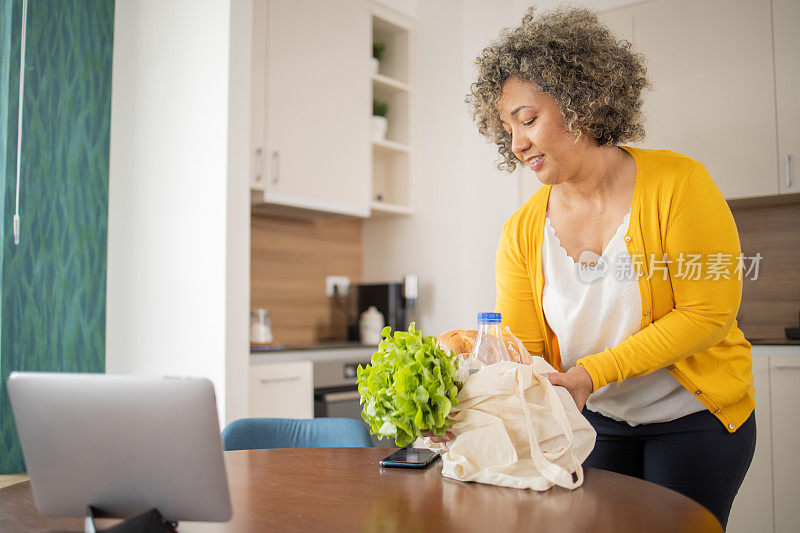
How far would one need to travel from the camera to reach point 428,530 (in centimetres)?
82

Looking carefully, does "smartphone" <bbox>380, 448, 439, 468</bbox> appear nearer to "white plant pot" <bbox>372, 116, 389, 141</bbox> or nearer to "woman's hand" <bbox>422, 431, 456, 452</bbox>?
"woman's hand" <bbox>422, 431, 456, 452</bbox>

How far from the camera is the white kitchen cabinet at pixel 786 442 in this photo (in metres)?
2.65

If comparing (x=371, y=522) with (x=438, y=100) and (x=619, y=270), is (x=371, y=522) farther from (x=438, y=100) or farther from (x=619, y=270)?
(x=438, y=100)

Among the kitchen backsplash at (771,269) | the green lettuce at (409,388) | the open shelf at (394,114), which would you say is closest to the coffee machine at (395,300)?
the open shelf at (394,114)

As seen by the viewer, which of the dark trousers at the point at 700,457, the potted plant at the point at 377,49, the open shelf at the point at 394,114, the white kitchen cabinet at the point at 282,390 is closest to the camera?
the dark trousers at the point at 700,457

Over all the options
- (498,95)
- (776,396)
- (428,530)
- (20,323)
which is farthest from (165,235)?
(776,396)

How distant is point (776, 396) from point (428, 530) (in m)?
2.38

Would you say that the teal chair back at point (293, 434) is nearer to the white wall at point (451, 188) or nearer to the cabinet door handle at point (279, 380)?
the cabinet door handle at point (279, 380)

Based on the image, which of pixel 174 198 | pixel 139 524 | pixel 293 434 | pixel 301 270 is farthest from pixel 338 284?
pixel 139 524

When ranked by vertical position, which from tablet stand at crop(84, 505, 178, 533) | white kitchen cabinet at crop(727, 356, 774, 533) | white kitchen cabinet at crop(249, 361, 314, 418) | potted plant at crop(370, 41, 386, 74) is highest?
potted plant at crop(370, 41, 386, 74)

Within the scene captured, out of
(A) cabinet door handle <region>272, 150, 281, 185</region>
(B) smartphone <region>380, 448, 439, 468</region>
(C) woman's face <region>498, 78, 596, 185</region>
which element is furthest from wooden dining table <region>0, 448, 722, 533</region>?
(A) cabinet door handle <region>272, 150, 281, 185</region>

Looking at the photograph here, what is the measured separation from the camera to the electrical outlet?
383cm

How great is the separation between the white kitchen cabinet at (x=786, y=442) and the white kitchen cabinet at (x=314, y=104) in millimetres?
2062

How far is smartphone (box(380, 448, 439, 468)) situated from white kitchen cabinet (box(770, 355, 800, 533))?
206cm
